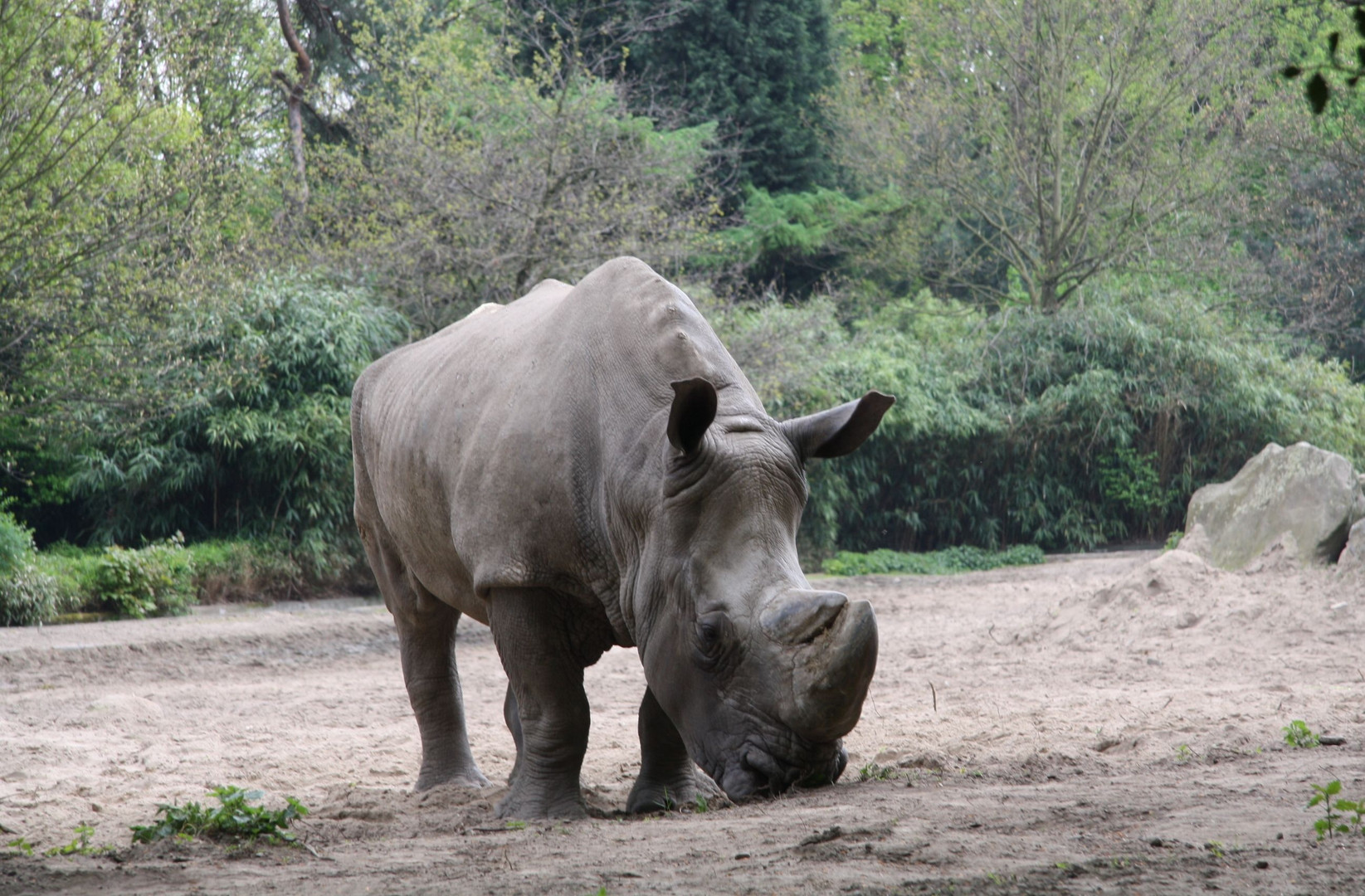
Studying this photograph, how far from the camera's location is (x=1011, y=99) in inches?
943

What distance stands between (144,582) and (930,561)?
10848 mm

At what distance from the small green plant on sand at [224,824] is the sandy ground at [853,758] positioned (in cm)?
16

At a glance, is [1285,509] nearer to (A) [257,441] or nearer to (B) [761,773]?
(B) [761,773]

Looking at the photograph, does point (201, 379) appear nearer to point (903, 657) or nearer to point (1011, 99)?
point (903, 657)

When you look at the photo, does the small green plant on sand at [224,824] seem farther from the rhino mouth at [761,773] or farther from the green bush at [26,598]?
the green bush at [26,598]

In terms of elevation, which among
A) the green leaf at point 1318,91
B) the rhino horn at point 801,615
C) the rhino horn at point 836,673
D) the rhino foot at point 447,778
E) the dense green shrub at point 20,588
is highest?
the green leaf at point 1318,91

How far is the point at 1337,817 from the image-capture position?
317 centimetres

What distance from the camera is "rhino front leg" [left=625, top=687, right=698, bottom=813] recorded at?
477cm

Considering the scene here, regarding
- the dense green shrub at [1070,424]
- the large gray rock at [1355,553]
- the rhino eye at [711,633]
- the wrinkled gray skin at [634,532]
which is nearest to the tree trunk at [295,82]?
the dense green shrub at [1070,424]

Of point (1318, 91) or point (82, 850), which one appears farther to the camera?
point (82, 850)

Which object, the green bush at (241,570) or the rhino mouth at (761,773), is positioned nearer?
the rhino mouth at (761,773)

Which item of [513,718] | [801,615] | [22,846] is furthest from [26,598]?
[801,615]

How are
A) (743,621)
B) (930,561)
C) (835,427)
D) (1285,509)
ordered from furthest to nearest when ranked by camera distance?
1. (930,561)
2. (1285,509)
3. (835,427)
4. (743,621)

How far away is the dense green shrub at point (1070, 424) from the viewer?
2125 cm
